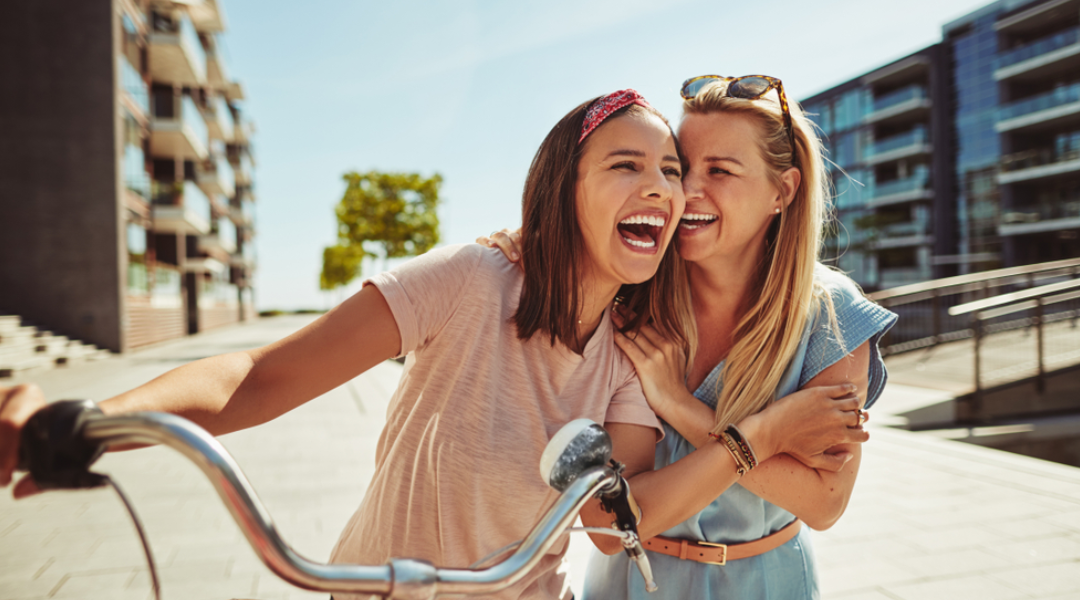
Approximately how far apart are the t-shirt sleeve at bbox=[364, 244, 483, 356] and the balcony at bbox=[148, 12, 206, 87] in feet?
96.3

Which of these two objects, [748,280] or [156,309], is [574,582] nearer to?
[748,280]

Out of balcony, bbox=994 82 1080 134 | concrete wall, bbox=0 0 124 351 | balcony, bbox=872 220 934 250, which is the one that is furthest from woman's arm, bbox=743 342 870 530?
balcony, bbox=872 220 934 250

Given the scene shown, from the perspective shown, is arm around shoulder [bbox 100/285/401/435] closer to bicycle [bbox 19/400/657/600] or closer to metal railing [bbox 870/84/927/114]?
bicycle [bbox 19/400/657/600]

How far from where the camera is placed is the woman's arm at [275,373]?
43.8 inches

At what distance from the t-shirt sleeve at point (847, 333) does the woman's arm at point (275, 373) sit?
123 centimetres

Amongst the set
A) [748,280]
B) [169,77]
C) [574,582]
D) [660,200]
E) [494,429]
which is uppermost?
[169,77]

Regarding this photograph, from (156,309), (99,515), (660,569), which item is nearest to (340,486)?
(99,515)

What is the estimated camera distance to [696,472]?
1.60 metres

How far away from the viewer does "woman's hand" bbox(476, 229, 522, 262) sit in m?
1.65

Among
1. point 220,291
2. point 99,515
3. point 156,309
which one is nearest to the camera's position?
point 99,515

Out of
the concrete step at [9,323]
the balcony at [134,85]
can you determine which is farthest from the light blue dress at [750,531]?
the balcony at [134,85]

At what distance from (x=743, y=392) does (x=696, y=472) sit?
369 millimetres

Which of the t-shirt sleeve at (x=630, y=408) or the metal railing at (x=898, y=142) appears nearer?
the t-shirt sleeve at (x=630, y=408)

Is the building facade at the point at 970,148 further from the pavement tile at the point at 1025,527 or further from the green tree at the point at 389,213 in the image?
the pavement tile at the point at 1025,527
